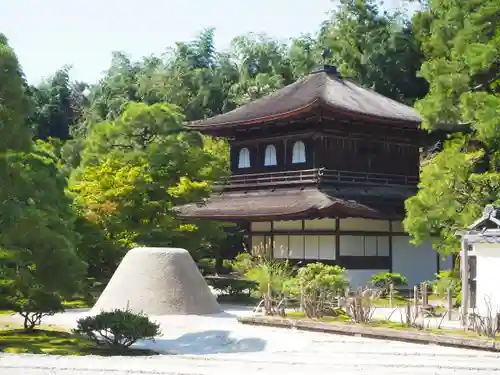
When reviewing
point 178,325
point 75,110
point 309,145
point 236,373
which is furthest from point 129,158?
point 75,110

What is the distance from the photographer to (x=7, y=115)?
15547mm

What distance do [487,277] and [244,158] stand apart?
1848 centimetres

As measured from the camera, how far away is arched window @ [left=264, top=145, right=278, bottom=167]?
34.5m

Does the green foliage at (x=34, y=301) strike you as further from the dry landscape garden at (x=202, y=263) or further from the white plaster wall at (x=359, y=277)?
the white plaster wall at (x=359, y=277)

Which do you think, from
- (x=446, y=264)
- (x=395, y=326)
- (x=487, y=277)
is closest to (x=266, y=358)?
(x=395, y=326)

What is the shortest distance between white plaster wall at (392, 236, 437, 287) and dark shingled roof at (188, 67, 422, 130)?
5.14 meters

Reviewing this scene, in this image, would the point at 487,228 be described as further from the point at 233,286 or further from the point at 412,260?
the point at 412,260

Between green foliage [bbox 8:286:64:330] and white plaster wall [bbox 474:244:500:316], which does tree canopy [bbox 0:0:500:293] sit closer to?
green foliage [bbox 8:286:64:330]

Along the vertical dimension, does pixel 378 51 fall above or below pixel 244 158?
above

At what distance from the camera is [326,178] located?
32.0 m

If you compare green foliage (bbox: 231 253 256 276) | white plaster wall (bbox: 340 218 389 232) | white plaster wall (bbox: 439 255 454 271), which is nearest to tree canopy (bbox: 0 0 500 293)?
green foliage (bbox: 231 253 256 276)

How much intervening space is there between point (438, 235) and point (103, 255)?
11.1 metres

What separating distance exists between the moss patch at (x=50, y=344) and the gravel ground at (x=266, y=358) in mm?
1187

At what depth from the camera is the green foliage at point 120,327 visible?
16172 mm
